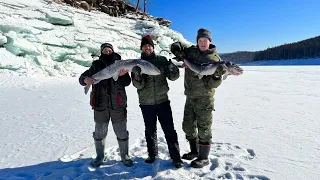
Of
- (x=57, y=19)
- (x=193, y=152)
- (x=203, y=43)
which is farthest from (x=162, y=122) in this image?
(x=57, y=19)

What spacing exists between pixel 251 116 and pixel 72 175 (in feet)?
17.5

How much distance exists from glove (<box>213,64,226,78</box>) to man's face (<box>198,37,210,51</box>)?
1.37 ft

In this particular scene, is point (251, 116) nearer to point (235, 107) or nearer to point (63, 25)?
point (235, 107)

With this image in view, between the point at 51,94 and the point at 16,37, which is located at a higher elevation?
the point at 16,37

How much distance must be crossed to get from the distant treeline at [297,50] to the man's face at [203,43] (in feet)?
294

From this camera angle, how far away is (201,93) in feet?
13.0

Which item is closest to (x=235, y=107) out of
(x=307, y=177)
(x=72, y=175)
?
(x=307, y=177)

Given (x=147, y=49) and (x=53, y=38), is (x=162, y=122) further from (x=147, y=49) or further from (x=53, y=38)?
(x=53, y=38)

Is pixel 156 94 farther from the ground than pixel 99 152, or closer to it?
farther from the ground

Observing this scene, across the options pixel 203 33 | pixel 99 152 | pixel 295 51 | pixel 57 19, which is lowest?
pixel 99 152

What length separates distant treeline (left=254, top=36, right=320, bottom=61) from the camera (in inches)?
3391

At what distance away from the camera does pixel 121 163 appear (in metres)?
→ 4.14

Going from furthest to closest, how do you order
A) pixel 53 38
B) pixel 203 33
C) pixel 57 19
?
pixel 57 19
pixel 53 38
pixel 203 33

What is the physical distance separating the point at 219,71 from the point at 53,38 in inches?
710
